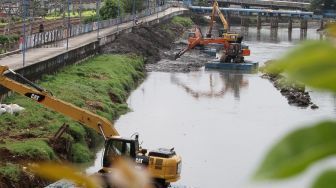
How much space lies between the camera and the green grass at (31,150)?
16.9 meters

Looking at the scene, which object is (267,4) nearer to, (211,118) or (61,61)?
(61,61)

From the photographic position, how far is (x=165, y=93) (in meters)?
37.5

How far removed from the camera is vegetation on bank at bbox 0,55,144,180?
17.3m

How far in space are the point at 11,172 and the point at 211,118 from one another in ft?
51.2

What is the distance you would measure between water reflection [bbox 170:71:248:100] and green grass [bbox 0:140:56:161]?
1954cm

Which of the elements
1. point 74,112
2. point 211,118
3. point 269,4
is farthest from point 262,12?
point 74,112

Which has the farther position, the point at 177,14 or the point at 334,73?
the point at 177,14

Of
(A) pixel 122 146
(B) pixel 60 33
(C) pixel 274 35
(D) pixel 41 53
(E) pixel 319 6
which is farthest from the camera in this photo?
(E) pixel 319 6

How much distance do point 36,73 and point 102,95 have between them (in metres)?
2.81

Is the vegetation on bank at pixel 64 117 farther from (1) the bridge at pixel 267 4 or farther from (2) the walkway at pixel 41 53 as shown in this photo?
(1) the bridge at pixel 267 4

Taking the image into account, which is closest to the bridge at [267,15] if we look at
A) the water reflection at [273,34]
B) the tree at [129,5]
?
the water reflection at [273,34]

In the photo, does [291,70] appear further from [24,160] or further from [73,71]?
[73,71]

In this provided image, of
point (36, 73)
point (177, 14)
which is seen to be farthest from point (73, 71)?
point (177, 14)

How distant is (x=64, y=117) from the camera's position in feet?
73.3
